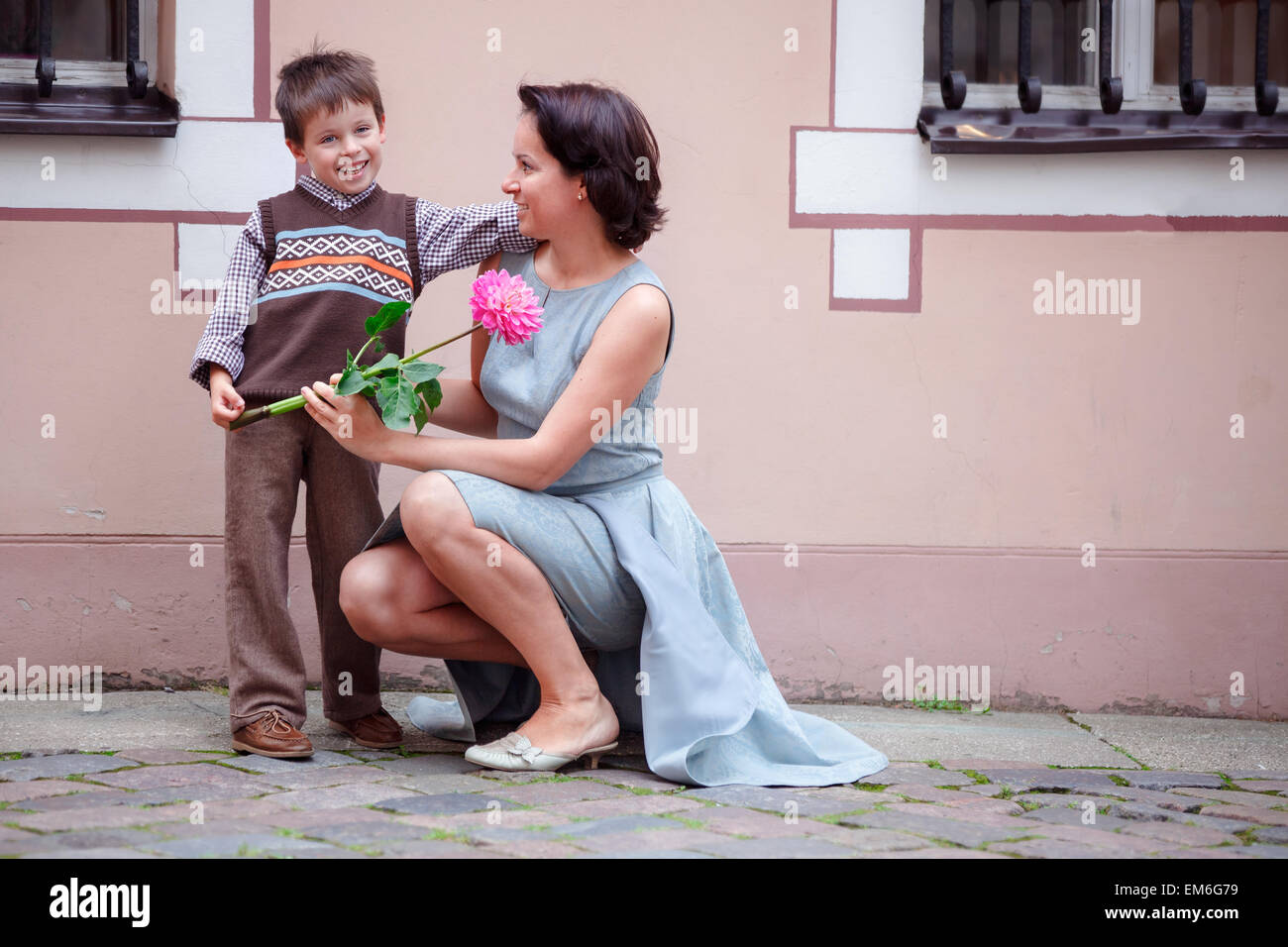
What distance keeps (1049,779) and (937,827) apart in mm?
595

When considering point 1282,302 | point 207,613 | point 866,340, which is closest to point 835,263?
point 866,340

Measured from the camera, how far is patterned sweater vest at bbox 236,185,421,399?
290 centimetres

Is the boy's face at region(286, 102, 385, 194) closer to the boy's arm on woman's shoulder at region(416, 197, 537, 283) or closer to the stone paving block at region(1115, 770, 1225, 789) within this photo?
the boy's arm on woman's shoulder at region(416, 197, 537, 283)

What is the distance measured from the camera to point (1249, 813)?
2701mm

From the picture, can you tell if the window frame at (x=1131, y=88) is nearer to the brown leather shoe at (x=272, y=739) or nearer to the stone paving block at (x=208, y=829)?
the brown leather shoe at (x=272, y=739)

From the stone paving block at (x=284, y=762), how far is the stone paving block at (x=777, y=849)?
3.16ft

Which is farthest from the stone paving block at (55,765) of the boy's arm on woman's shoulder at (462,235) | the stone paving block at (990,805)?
the stone paving block at (990,805)

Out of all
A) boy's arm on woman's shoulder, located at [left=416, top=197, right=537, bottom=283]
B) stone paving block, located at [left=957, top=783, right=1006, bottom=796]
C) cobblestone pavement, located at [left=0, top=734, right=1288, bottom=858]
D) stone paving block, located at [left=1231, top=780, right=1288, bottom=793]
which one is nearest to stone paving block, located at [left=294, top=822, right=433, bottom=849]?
cobblestone pavement, located at [left=0, top=734, right=1288, bottom=858]

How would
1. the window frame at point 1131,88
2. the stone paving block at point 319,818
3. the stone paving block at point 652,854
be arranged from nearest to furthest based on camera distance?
the stone paving block at point 652,854
the stone paving block at point 319,818
the window frame at point 1131,88

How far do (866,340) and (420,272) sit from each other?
1.45m

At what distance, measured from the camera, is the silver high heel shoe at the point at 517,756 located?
282 centimetres

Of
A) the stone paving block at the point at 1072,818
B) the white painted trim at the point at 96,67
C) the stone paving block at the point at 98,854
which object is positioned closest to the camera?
the stone paving block at the point at 98,854

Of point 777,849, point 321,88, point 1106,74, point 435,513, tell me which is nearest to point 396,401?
point 435,513

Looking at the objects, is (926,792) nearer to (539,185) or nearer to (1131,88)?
(539,185)
